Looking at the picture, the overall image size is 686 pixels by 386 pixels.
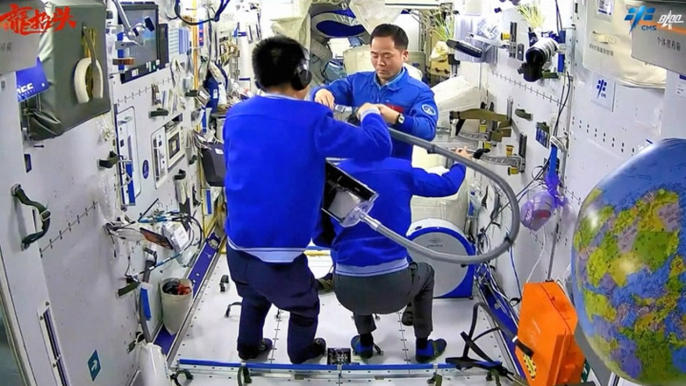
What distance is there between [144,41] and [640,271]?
2.86 metres

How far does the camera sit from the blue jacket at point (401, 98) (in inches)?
131

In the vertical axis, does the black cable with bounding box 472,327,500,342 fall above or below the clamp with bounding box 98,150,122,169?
below

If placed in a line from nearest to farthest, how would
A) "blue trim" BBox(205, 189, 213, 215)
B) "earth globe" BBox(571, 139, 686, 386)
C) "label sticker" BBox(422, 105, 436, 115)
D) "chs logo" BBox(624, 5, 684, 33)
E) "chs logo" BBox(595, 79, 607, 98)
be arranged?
"earth globe" BBox(571, 139, 686, 386) < "chs logo" BBox(624, 5, 684, 33) < "chs logo" BBox(595, 79, 607, 98) < "label sticker" BBox(422, 105, 436, 115) < "blue trim" BBox(205, 189, 213, 215)

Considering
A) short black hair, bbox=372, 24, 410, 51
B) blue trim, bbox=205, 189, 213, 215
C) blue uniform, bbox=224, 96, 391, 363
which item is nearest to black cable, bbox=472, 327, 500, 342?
blue uniform, bbox=224, 96, 391, 363

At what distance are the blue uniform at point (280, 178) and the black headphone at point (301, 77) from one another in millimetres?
81

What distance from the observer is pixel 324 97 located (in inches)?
133

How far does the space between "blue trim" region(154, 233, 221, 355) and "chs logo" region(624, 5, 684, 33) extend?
9.56 feet

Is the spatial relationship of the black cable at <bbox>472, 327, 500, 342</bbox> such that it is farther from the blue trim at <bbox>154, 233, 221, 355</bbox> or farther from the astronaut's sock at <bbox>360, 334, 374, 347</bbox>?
the blue trim at <bbox>154, 233, 221, 355</bbox>

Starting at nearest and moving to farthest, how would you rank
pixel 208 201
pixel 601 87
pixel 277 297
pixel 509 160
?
pixel 601 87 < pixel 277 297 < pixel 509 160 < pixel 208 201

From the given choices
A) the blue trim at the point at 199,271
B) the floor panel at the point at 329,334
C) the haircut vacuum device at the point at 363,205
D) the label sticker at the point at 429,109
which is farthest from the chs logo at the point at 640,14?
the blue trim at the point at 199,271

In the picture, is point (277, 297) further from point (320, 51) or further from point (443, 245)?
point (320, 51)

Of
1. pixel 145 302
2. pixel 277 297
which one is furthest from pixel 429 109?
pixel 145 302

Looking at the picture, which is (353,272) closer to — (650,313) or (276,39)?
(276,39)

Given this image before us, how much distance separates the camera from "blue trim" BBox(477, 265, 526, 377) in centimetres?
354
